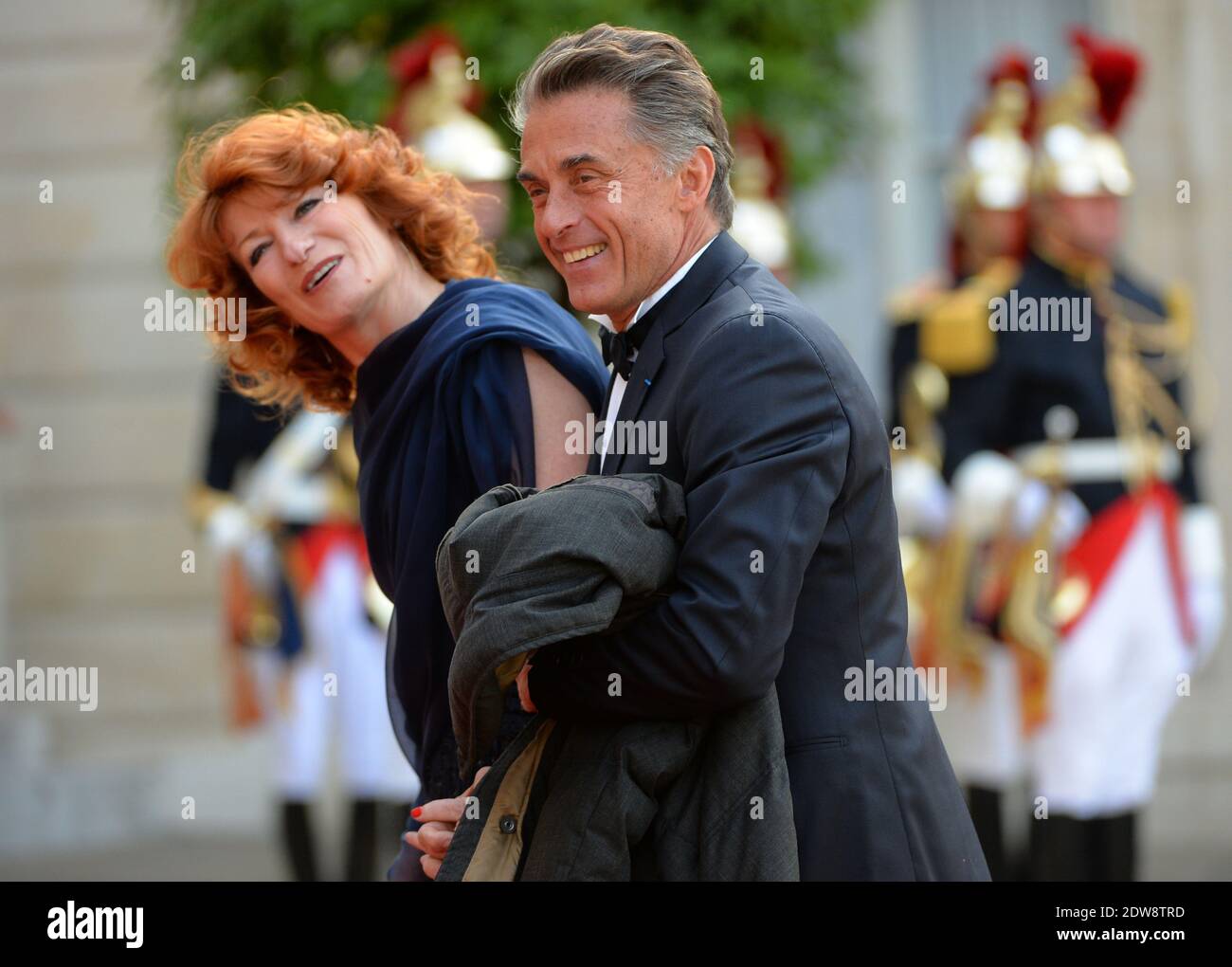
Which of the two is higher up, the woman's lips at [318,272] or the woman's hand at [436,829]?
the woman's lips at [318,272]

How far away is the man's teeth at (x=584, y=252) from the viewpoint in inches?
101

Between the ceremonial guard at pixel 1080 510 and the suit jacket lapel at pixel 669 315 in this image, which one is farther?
the ceremonial guard at pixel 1080 510

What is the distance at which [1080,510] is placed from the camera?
243 inches

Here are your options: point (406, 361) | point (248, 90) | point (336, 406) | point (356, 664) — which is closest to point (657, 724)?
point (406, 361)

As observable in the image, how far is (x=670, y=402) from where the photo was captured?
2453mm

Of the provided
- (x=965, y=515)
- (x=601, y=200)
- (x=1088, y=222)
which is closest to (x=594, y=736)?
(x=601, y=200)

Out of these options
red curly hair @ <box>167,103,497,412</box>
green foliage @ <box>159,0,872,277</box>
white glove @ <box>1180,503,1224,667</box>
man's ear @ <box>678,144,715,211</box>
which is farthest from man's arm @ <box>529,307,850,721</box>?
white glove @ <box>1180,503,1224,667</box>

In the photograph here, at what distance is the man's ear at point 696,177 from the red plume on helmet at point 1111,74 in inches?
174

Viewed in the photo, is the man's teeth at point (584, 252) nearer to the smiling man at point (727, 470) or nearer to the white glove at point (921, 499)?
the smiling man at point (727, 470)

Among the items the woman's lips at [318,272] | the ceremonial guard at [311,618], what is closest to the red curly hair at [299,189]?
the woman's lips at [318,272]

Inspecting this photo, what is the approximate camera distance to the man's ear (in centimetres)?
256

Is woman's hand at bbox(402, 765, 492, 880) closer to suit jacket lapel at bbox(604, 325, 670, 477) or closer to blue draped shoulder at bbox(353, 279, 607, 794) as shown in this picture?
blue draped shoulder at bbox(353, 279, 607, 794)

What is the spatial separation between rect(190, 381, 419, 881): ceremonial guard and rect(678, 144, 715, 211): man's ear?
394cm
